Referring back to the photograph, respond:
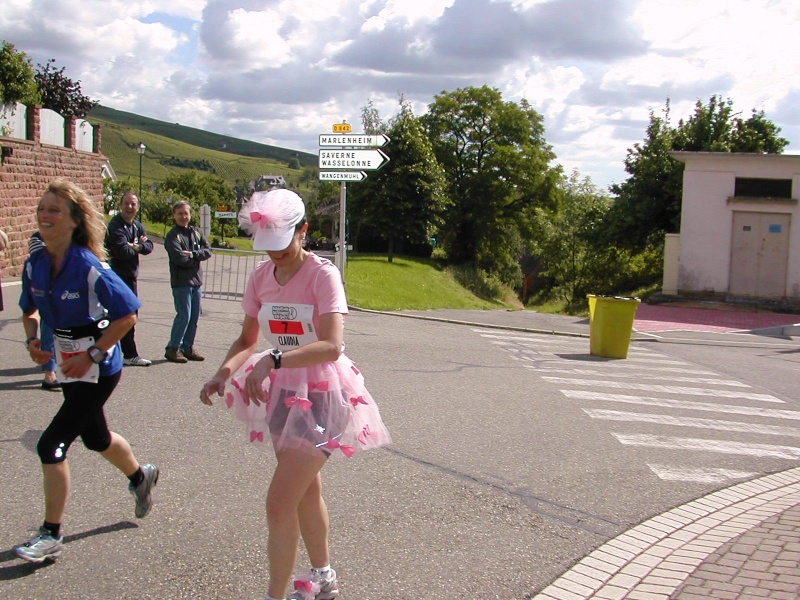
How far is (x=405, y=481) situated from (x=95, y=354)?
253cm

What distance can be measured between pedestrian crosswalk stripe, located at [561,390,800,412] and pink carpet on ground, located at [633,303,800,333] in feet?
32.1

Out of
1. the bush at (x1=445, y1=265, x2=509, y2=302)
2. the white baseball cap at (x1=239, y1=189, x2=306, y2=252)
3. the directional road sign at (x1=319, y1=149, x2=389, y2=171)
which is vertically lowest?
the bush at (x1=445, y1=265, x2=509, y2=302)

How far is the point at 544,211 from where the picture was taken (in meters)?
53.4

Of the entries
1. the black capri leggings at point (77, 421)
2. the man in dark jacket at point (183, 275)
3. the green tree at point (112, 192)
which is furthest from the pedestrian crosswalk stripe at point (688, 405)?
the green tree at point (112, 192)

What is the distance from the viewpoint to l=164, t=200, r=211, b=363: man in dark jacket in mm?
9648

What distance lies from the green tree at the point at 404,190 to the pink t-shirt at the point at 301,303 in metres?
36.2

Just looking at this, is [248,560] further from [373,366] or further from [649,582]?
[373,366]

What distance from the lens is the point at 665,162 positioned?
34.0m

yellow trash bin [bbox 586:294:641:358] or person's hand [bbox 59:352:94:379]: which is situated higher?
person's hand [bbox 59:352:94:379]

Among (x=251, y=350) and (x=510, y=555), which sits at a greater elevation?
(x=251, y=350)

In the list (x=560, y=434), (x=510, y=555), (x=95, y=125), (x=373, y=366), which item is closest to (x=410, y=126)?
(x=95, y=125)

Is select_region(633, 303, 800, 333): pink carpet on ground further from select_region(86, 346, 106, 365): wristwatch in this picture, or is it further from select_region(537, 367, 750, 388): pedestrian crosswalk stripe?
select_region(86, 346, 106, 365): wristwatch

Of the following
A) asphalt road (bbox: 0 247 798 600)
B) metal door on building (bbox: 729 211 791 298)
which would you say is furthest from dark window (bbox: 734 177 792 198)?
asphalt road (bbox: 0 247 798 600)

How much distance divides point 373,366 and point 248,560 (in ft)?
22.1
